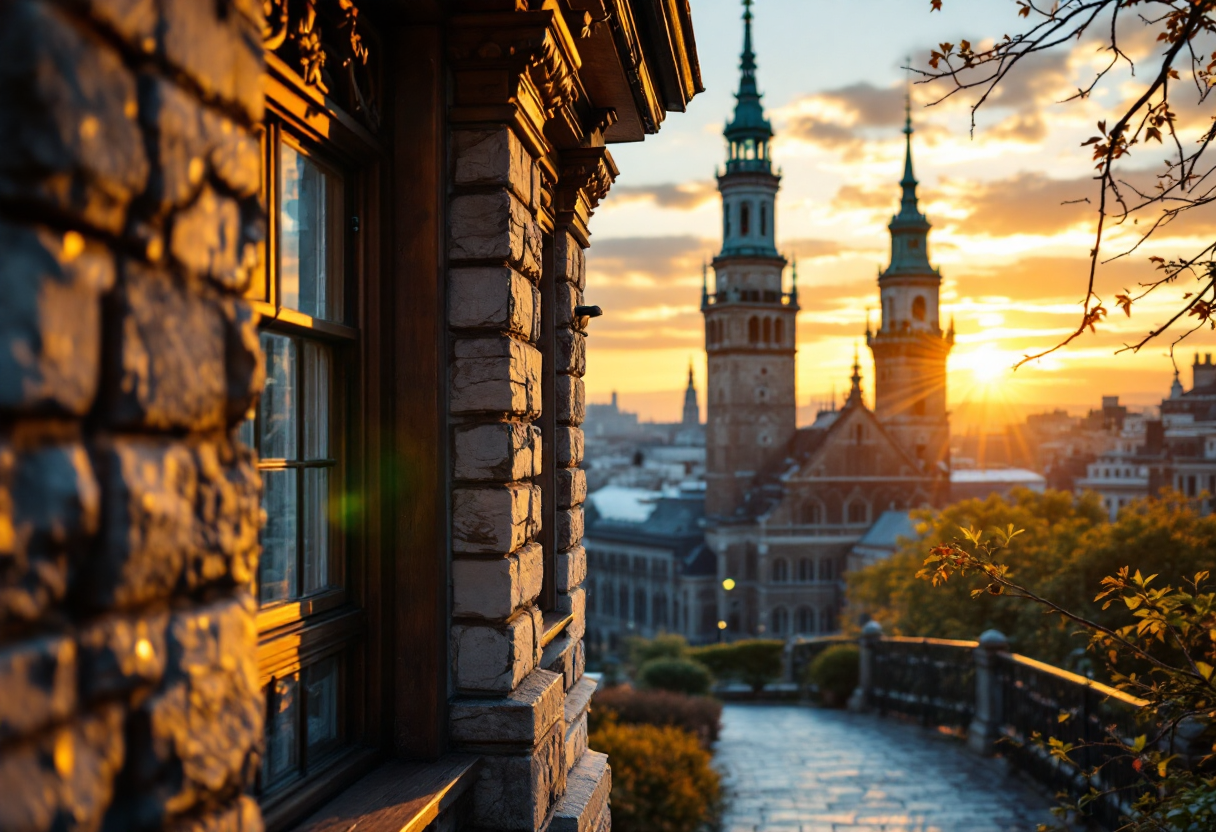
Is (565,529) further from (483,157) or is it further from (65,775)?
(65,775)

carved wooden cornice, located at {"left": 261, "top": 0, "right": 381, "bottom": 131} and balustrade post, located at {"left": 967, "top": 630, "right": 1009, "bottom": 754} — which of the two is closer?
carved wooden cornice, located at {"left": 261, "top": 0, "right": 381, "bottom": 131}

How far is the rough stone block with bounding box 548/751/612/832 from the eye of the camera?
14.5 feet

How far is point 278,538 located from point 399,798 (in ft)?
3.14

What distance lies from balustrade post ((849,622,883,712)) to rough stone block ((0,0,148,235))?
661 inches

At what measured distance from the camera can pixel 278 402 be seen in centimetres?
303

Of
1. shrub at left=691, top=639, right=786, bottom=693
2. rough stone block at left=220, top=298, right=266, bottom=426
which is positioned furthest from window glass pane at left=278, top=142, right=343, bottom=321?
shrub at left=691, top=639, right=786, bottom=693

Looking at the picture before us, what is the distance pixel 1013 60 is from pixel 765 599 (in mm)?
58351

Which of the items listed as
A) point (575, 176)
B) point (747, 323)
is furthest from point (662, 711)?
point (747, 323)

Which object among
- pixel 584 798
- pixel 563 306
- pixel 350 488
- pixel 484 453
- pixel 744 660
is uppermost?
pixel 563 306

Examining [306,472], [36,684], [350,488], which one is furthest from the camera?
[350,488]

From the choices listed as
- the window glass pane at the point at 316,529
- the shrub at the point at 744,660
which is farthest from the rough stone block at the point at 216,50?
the shrub at the point at 744,660

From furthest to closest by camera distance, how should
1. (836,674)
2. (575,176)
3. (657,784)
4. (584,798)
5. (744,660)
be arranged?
(744,660) < (836,674) < (657,784) < (575,176) < (584,798)

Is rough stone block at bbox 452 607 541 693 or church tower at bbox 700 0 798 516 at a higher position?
church tower at bbox 700 0 798 516

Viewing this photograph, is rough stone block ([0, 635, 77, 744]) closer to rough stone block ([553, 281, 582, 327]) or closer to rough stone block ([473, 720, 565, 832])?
rough stone block ([473, 720, 565, 832])
